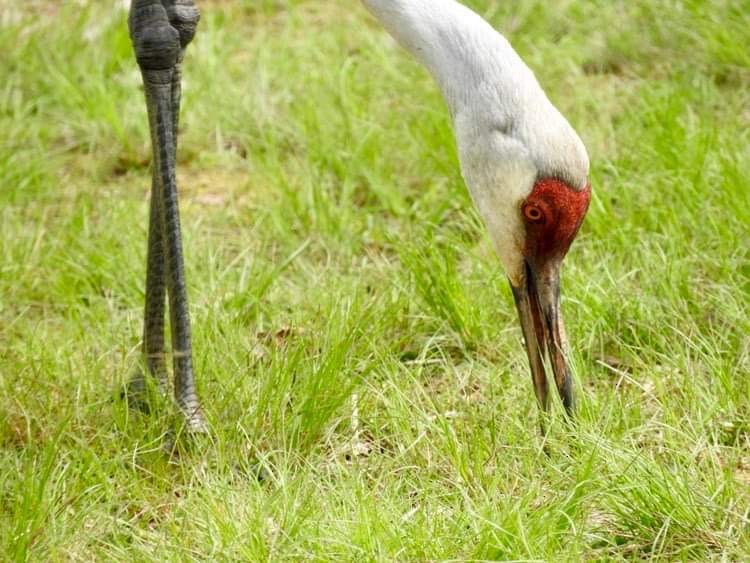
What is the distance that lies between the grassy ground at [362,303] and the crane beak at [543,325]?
3.3 inches

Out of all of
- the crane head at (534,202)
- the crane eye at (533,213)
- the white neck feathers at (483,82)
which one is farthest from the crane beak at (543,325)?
the white neck feathers at (483,82)

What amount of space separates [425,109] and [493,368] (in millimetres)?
1985

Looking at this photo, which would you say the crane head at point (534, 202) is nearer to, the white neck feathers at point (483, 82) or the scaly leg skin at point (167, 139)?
the white neck feathers at point (483, 82)

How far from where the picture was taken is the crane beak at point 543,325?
429 cm

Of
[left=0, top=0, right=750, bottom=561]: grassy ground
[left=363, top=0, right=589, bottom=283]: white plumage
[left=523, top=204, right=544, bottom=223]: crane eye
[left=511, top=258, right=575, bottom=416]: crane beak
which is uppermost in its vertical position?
[left=363, top=0, right=589, bottom=283]: white plumage

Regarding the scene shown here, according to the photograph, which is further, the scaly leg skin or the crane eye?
the scaly leg skin

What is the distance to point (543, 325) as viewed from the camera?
4.34 m

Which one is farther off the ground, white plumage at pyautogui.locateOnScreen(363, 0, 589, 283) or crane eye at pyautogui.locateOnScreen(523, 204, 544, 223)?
white plumage at pyautogui.locateOnScreen(363, 0, 589, 283)

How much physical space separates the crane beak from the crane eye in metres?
0.19

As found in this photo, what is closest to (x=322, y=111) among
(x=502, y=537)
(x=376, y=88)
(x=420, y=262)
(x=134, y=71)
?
(x=376, y=88)

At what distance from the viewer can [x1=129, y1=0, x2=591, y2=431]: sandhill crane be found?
4129mm

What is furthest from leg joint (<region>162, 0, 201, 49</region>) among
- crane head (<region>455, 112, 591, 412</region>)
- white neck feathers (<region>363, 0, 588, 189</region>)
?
crane head (<region>455, 112, 591, 412</region>)

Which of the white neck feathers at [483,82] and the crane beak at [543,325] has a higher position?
the white neck feathers at [483,82]

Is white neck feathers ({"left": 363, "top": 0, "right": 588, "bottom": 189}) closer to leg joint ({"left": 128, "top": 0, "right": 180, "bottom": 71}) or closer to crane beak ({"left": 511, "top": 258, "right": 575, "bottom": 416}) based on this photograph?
crane beak ({"left": 511, "top": 258, "right": 575, "bottom": 416})
